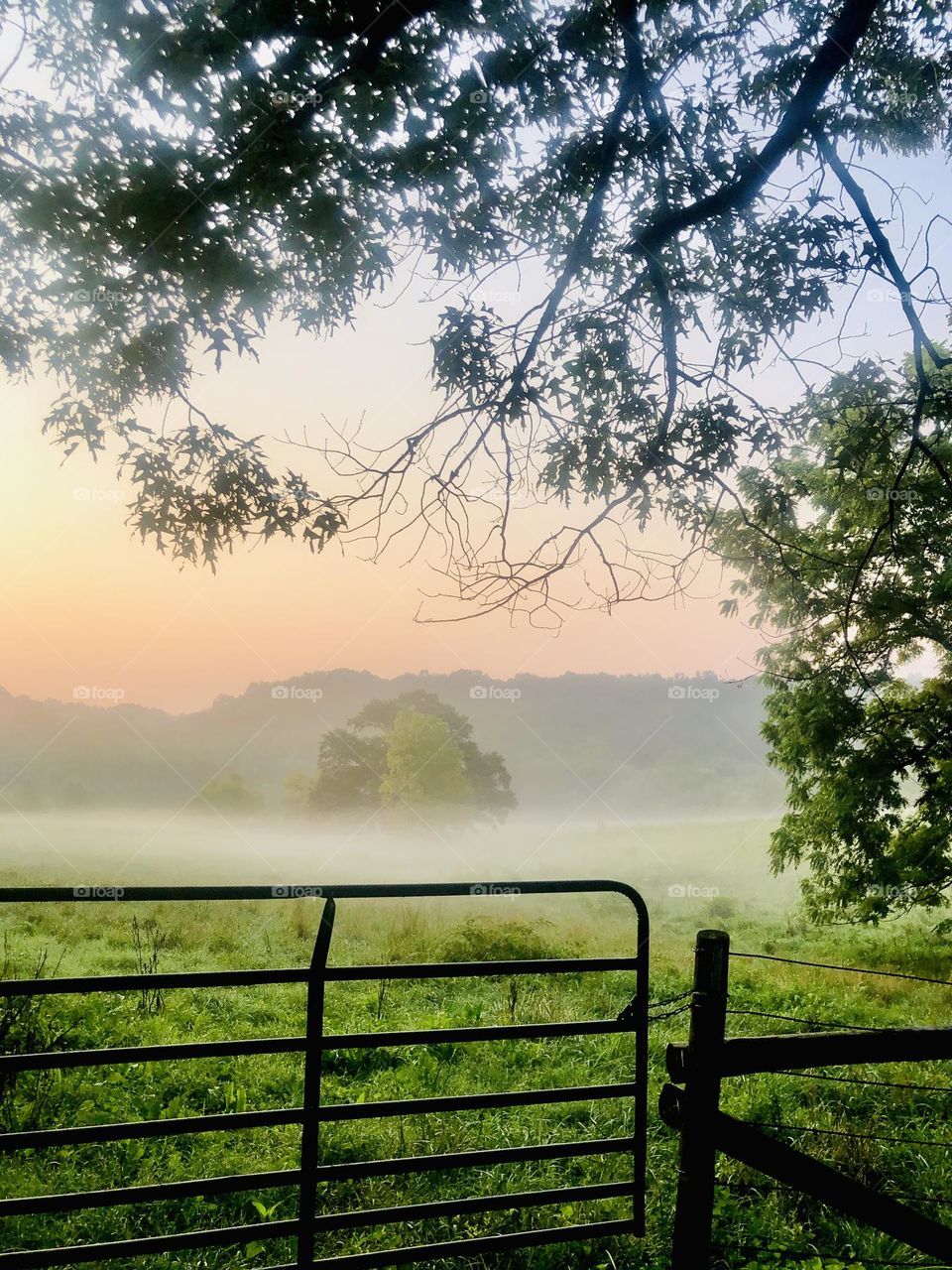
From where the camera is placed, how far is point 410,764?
3084 centimetres

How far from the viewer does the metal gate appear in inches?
104

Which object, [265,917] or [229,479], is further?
[265,917]

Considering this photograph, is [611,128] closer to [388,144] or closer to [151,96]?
[388,144]

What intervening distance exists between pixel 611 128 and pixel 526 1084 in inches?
310

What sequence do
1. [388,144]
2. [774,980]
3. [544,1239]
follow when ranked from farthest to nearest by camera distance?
[774,980]
[388,144]
[544,1239]

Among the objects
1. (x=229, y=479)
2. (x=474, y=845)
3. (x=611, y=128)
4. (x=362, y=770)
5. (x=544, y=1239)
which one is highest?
(x=611, y=128)

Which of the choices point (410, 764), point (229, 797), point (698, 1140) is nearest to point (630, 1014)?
point (698, 1140)

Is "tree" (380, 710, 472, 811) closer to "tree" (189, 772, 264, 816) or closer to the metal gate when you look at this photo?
"tree" (189, 772, 264, 816)

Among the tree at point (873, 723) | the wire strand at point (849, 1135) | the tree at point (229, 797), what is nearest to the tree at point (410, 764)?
the tree at point (229, 797)

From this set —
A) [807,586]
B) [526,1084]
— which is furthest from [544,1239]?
[807,586]

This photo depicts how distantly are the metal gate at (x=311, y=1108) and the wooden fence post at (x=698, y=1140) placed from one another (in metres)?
0.77

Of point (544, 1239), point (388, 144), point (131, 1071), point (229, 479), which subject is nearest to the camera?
point (544, 1239)

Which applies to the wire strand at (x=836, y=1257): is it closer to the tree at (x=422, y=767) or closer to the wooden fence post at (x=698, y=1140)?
the wooden fence post at (x=698, y=1140)

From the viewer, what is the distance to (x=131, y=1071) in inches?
208
